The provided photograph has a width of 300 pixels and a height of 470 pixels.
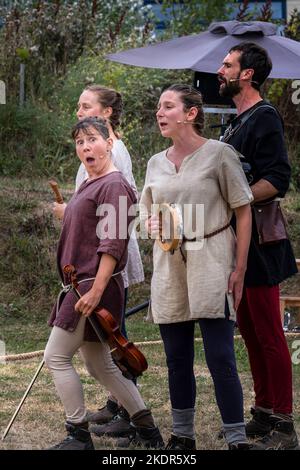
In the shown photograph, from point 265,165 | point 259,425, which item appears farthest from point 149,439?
point 265,165

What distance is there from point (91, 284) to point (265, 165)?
3.40 feet

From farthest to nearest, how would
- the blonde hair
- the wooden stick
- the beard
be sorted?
the blonde hair
the beard
the wooden stick

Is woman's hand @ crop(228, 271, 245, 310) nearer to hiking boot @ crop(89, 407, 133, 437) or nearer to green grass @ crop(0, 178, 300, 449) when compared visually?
green grass @ crop(0, 178, 300, 449)

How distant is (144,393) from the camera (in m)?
6.29

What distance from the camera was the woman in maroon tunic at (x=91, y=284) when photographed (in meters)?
4.68

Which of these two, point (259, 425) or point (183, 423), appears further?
point (259, 425)

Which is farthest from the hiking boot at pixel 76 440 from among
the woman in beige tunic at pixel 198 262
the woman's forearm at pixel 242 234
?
the woman's forearm at pixel 242 234

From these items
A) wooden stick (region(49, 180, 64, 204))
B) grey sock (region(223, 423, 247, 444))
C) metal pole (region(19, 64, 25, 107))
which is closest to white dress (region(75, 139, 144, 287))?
wooden stick (region(49, 180, 64, 204))

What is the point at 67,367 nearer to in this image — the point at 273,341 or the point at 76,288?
the point at 76,288

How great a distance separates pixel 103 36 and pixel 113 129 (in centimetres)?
767

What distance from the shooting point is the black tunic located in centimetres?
497

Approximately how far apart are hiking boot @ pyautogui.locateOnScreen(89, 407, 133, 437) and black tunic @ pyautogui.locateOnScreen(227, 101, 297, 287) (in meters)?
1.00

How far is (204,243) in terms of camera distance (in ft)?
15.3

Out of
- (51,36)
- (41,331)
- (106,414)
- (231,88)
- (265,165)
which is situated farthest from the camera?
(51,36)
